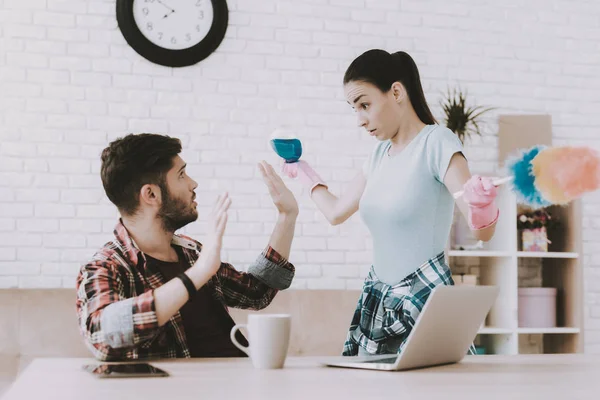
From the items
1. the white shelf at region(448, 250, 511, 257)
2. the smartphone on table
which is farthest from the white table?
the white shelf at region(448, 250, 511, 257)

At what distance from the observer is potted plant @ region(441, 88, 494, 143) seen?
3.60m

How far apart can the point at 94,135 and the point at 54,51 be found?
419 millimetres

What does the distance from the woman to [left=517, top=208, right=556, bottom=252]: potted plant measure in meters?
1.88

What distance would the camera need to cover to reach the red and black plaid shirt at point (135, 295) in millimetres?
1407

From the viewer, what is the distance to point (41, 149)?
338 centimetres

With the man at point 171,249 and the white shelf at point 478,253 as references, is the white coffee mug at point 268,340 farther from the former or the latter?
the white shelf at point 478,253

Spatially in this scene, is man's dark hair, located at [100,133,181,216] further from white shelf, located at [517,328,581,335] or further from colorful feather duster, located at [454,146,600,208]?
white shelf, located at [517,328,581,335]

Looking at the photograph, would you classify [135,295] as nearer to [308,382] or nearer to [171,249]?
[171,249]

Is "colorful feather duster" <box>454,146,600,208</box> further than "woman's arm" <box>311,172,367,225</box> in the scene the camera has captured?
No

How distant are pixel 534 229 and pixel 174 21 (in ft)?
6.56

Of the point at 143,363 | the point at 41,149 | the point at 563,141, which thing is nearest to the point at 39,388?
the point at 143,363

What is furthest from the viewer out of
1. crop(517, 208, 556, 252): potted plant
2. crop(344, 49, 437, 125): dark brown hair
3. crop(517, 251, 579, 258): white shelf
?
crop(517, 208, 556, 252): potted plant

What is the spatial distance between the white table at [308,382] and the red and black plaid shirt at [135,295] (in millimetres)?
67

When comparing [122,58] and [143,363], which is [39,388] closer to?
[143,363]
